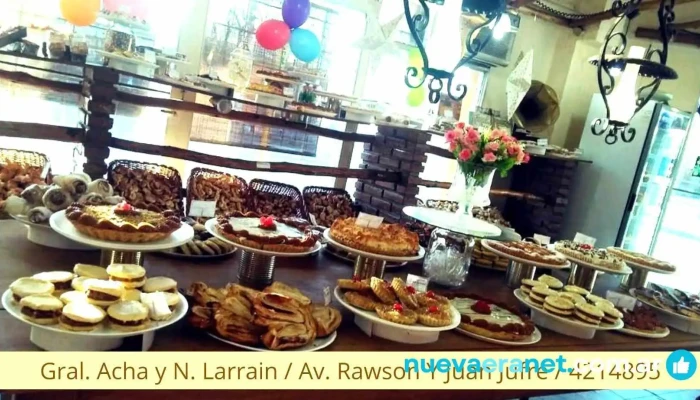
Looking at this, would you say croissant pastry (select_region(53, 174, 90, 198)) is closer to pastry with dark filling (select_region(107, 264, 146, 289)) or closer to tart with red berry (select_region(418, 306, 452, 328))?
pastry with dark filling (select_region(107, 264, 146, 289))

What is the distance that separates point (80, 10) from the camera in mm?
3000

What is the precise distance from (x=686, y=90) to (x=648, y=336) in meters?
4.50

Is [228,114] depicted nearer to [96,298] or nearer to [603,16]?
[96,298]

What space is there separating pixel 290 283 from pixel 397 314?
0.47 metres

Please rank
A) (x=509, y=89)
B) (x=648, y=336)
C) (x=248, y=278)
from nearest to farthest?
1. (x=248, y=278)
2. (x=648, y=336)
3. (x=509, y=89)

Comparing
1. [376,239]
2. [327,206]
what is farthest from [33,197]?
[327,206]

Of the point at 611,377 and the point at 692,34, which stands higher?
the point at 692,34

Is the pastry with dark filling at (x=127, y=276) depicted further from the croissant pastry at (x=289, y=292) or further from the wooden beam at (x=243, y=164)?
the wooden beam at (x=243, y=164)

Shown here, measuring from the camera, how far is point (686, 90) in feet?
18.8

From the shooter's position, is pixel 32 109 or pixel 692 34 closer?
pixel 32 109

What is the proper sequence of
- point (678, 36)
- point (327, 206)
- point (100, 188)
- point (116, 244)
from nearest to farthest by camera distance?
point (116, 244) → point (100, 188) → point (327, 206) → point (678, 36)

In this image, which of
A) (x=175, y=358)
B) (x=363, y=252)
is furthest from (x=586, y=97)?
(x=175, y=358)

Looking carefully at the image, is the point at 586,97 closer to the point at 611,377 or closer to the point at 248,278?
the point at 611,377

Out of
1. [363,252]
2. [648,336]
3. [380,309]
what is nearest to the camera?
[380,309]
